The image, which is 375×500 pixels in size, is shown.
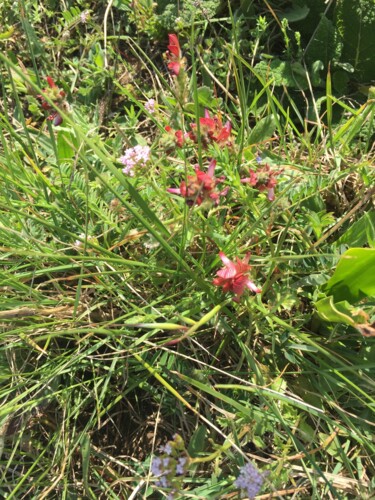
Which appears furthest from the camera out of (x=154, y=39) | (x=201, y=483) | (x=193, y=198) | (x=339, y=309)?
(x=154, y=39)

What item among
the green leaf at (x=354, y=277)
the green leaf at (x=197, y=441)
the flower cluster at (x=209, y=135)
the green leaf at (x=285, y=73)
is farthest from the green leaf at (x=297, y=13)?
the green leaf at (x=197, y=441)

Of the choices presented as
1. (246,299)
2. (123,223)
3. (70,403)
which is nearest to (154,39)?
(123,223)

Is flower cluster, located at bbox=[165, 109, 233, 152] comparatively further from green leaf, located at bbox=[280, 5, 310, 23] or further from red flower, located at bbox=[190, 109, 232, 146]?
green leaf, located at bbox=[280, 5, 310, 23]

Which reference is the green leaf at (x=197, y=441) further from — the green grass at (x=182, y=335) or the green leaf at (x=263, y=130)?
the green leaf at (x=263, y=130)

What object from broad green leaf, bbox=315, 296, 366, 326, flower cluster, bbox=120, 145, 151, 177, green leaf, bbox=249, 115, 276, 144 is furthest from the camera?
green leaf, bbox=249, 115, 276, 144

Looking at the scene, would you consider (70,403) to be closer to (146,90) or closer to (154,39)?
(146,90)

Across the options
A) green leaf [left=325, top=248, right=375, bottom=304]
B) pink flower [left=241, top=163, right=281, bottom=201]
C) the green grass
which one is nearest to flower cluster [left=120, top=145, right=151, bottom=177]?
the green grass
